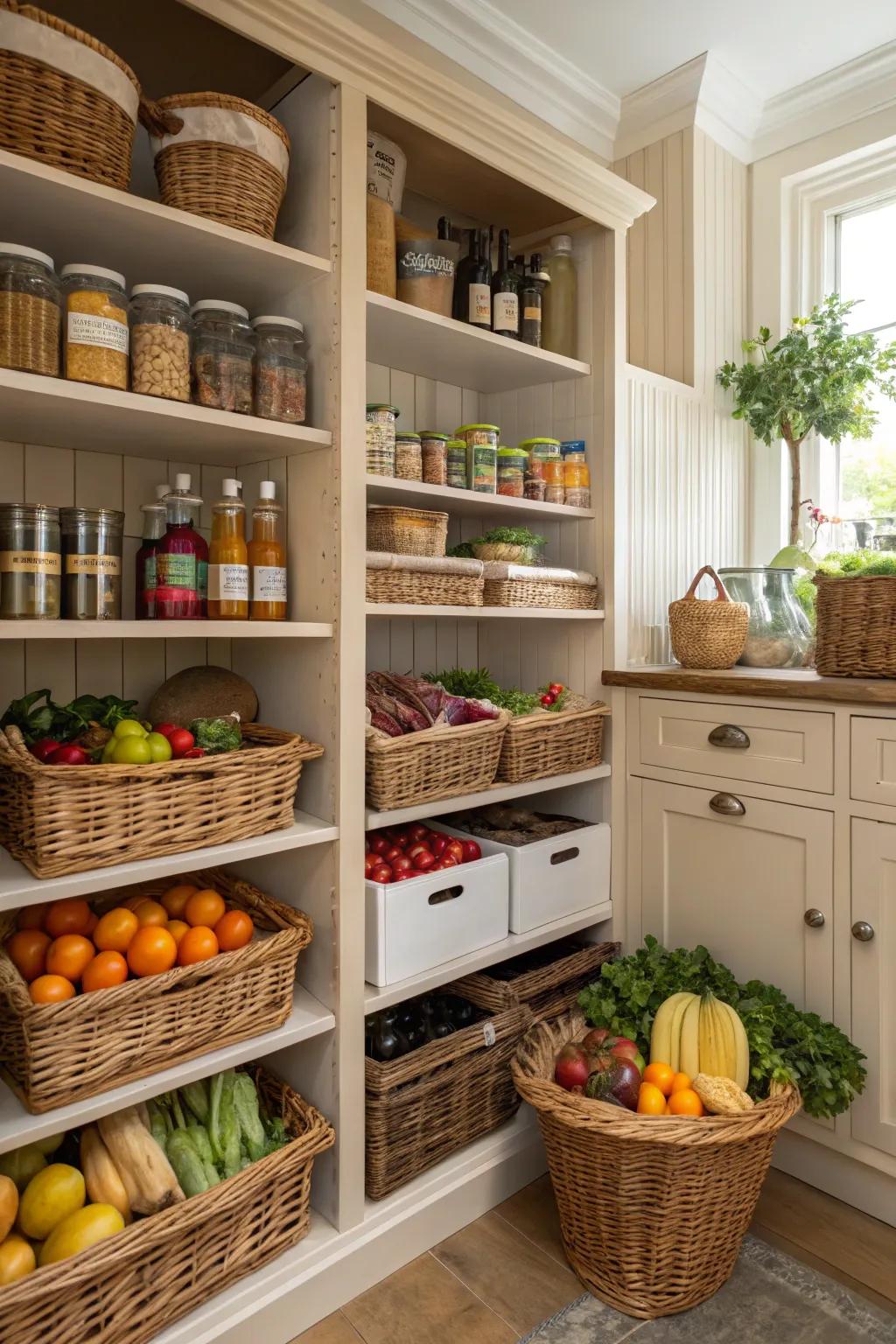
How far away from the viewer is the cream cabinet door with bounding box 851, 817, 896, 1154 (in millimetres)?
1801

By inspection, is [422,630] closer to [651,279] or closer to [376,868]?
[376,868]

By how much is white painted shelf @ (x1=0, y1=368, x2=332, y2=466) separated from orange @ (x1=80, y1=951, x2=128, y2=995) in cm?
87

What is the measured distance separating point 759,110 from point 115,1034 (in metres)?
3.02

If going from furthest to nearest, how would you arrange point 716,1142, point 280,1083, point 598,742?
point 598,742
point 280,1083
point 716,1142

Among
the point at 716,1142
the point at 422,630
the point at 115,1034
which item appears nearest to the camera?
the point at 115,1034

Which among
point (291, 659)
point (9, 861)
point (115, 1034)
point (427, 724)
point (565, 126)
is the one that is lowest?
point (115, 1034)

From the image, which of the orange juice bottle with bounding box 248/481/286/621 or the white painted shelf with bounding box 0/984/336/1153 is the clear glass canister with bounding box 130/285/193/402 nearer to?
the orange juice bottle with bounding box 248/481/286/621

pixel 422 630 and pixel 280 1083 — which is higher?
pixel 422 630

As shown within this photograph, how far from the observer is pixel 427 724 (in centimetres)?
→ 188

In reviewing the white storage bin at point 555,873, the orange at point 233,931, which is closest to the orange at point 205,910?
the orange at point 233,931

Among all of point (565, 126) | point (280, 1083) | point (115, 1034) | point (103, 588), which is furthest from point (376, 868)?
point (565, 126)

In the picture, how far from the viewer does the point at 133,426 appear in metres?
1.52

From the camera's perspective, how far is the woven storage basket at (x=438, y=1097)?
1.74 metres

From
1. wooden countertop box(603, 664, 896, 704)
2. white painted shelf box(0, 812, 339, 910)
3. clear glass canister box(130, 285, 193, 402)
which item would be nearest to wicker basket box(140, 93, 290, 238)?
clear glass canister box(130, 285, 193, 402)
